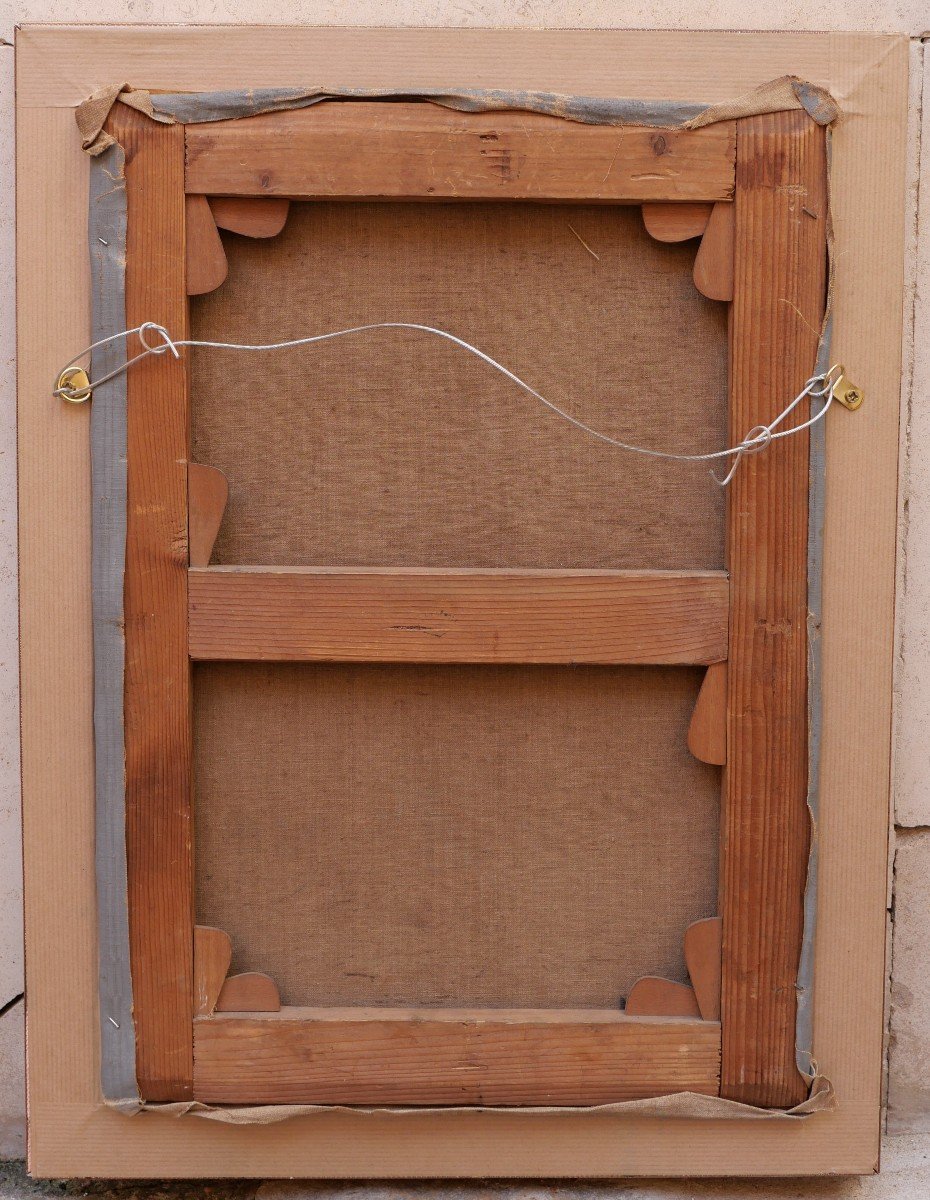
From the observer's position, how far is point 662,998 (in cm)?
82

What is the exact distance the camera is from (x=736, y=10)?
844mm

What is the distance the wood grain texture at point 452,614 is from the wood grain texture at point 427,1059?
12.1 inches

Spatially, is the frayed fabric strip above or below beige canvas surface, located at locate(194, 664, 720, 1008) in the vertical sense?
below

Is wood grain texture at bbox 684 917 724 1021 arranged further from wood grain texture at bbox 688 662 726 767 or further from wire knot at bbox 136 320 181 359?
wire knot at bbox 136 320 181 359

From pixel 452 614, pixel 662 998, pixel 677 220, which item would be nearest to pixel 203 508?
pixel 452 614

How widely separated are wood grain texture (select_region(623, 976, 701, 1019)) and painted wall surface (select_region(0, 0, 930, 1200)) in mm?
159

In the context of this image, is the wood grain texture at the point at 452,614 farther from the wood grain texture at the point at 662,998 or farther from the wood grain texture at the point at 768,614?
the wood grain texture at the point at 662,998

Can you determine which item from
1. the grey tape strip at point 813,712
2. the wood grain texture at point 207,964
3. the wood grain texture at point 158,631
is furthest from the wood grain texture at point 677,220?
the wood grain texture at point 207,964

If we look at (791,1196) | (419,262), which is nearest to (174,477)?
(419,262)

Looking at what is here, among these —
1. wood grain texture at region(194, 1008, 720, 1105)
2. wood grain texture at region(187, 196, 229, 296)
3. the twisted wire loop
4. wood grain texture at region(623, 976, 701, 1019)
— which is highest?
wood grain texture at region(187, 196, 229, 296)

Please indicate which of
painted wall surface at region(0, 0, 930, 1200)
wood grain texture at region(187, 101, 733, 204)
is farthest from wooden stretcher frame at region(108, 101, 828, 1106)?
painted wall surface at region(0, 0, 930, 1200)

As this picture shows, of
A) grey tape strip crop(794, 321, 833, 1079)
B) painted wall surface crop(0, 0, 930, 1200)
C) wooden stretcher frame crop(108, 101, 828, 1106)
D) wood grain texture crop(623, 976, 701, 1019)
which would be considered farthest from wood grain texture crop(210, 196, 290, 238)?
wood grain texture crop(623, 976, 701, 1019)

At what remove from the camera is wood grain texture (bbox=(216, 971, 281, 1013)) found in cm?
82

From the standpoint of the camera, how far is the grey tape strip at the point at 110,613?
2.57 ft
